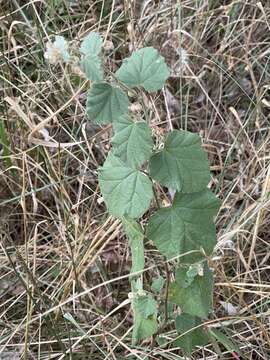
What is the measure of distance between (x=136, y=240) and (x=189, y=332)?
0.57ft

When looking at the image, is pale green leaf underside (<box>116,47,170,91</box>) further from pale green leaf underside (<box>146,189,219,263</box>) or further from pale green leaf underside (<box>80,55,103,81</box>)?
pale green leaf underside (<box>146,189,219,263</box>)

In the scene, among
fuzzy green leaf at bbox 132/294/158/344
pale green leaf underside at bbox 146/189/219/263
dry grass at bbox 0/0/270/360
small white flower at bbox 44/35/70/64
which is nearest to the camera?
small white flower at bbox 44/35/70/64

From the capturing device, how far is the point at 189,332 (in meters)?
1.02

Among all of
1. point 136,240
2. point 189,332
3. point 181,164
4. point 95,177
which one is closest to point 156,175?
point 181,164

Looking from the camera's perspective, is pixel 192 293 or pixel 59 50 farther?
pixel 192 293

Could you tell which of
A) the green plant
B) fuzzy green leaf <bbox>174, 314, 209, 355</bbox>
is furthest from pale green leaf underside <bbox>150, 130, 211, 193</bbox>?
fuzzy green leaf <bbox>174, 314, 209, 355</bbox>

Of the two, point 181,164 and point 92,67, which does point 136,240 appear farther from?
point 92,67

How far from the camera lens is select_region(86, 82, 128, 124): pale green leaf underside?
820 mm

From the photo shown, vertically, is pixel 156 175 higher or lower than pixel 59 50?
lower

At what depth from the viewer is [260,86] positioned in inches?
62.7

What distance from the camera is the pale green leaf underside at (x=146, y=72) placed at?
0.84 metres

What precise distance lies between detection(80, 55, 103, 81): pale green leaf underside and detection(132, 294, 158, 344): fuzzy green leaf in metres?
0.36

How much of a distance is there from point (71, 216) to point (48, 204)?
12 centimetres

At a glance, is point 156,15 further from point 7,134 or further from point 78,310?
point 78,310
